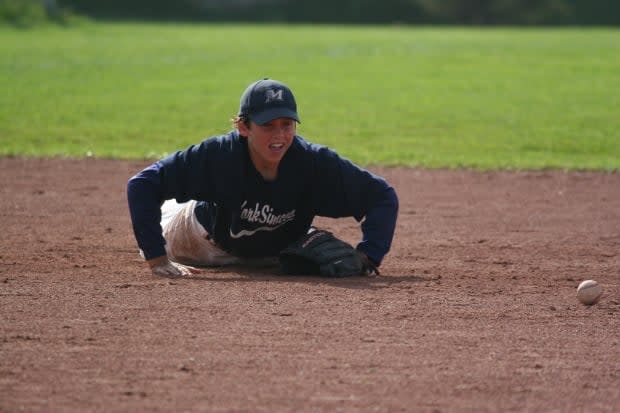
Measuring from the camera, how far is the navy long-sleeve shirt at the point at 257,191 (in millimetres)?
6637

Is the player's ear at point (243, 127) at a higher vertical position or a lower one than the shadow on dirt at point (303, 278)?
higher

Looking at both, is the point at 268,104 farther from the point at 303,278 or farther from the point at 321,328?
the point at 321,328

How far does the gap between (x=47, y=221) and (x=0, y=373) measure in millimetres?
4132

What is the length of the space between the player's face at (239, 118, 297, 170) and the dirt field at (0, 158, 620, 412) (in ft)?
2.32

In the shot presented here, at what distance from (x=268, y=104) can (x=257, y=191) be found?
1.82ft

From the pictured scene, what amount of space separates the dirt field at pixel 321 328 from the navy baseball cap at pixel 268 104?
91 cm

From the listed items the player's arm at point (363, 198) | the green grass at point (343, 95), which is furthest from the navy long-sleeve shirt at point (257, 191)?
the green grass at point (343, 95)

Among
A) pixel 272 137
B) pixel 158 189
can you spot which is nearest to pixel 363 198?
pixel 272 137

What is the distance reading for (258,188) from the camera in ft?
21.8

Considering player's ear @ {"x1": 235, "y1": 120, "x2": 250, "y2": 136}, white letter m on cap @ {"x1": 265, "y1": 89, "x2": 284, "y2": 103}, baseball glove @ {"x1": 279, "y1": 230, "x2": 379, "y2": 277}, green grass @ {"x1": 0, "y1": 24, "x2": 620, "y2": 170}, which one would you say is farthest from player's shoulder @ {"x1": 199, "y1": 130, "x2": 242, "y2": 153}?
green grass @ {"x1": 0, "y1": 24, "x2": 620, "y2": 170}

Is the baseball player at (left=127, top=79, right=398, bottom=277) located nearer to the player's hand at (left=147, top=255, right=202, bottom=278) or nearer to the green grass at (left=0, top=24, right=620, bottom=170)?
the player's hand at (left=147, top=255, right=202, bottom=278)

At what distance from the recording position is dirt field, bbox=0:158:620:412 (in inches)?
178

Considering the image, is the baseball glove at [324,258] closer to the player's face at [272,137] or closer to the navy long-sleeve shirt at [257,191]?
the navy long-sleeve shirt at [257,191]

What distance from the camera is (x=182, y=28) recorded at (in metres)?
38.2
